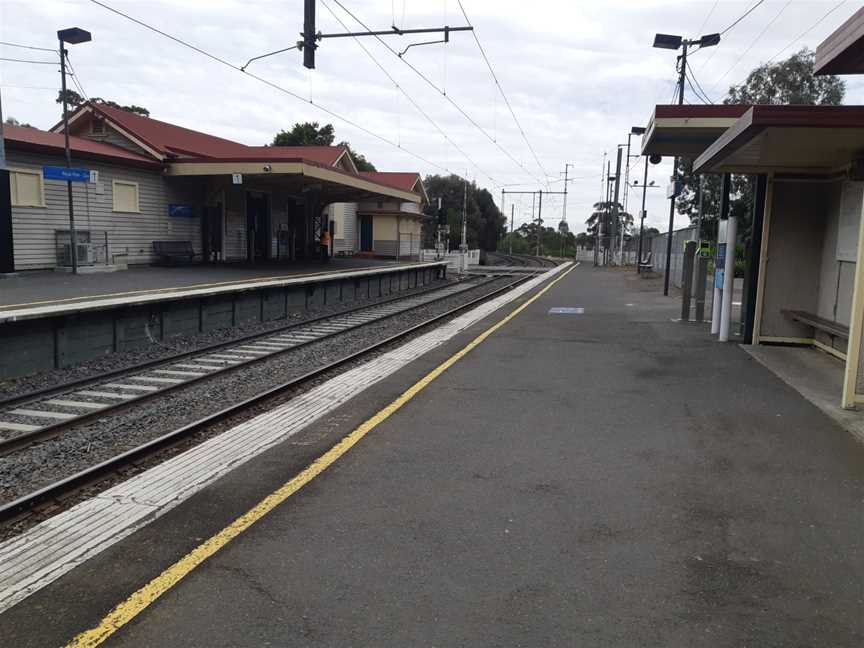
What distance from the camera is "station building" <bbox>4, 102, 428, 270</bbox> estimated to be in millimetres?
19703

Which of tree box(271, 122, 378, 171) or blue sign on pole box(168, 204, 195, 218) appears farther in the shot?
tree box(271, 122, 378, 171)

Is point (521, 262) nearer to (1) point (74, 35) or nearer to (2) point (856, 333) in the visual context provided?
(1) point (74, 35)

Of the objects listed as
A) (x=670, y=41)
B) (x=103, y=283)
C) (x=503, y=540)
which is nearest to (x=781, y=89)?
(x=670, y=41)

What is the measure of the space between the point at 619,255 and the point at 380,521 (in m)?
57.8

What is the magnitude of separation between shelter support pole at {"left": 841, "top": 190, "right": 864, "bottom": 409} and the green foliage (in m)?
65.5

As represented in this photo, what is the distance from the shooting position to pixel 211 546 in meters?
3.90

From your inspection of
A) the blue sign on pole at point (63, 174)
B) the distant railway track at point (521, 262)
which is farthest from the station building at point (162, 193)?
the distant railway track at point (521, 262)

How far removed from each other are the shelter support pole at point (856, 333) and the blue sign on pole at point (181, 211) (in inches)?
894

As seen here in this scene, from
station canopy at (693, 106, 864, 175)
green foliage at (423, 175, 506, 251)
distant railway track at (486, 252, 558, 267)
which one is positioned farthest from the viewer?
green foliage at (423, 175, 506, 251)

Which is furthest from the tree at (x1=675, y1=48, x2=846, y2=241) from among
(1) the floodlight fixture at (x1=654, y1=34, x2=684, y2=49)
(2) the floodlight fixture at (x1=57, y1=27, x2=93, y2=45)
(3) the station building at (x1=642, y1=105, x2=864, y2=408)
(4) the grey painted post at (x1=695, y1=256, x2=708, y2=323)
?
(2) the floodlight fixture at (x1=57, y1=27, x2=93, y2=45)

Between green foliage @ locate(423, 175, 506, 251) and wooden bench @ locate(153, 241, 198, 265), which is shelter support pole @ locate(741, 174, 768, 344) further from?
green foliage @ locate(423, 175, 506, 251)

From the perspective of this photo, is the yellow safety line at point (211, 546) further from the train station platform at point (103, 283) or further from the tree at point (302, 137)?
the tree at point (302, 137)

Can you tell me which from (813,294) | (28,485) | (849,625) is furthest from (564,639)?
(813,294)

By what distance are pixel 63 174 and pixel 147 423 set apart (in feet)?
46.0
